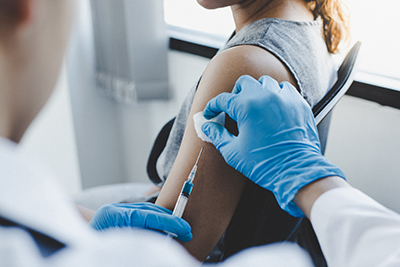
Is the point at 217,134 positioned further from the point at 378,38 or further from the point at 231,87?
the point at 378,38

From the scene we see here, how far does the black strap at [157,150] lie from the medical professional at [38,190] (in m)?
0.64

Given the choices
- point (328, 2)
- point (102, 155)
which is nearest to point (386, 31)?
point (328, 2)

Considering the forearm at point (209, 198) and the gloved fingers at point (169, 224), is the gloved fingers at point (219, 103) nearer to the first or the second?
the forearm at point (209, 198)

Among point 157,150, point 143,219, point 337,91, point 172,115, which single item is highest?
point 337,91

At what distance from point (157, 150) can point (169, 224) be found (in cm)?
43

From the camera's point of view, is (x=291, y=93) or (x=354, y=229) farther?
(x=291, y=93)

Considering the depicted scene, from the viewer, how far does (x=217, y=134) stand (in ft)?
2.25

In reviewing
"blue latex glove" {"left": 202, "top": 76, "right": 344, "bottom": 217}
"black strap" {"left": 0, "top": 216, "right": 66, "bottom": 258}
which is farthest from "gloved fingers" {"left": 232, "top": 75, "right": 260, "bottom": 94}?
"black strap" {"left": 0, "top": 216, "right": 66, "bottom": 258}

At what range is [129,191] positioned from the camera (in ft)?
4.29

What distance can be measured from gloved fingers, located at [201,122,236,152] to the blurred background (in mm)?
571

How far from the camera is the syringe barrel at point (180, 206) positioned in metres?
0.68

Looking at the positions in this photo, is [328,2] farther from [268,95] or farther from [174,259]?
[174,259]

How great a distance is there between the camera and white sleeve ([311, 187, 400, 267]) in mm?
480

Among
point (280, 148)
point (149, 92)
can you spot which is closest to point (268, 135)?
point (280, 148)
